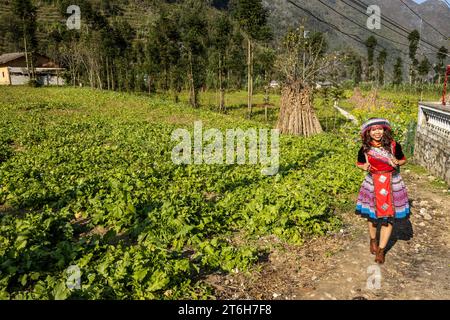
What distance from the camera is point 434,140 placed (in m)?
10.4

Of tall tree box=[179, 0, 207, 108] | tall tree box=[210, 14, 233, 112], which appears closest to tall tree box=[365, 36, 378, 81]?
tall tree box=[210, 14, 233, 112]

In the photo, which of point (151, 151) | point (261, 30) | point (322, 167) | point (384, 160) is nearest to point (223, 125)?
point (151, 151)

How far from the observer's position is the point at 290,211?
6.88 meters

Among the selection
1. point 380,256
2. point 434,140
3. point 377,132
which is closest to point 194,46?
point 434,140

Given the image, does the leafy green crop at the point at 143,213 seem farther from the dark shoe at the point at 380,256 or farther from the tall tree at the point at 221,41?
the tall tree at the point at 221,41

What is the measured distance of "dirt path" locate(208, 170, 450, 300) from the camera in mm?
4938

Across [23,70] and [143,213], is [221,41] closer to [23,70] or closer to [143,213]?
[143,213]

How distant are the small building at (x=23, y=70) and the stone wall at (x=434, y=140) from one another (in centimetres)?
6177

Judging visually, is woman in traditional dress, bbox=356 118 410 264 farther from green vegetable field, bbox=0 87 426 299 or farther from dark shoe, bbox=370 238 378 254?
green vegetable field, bbox=0 87 426 299

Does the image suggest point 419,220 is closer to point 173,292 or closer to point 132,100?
point 173,292

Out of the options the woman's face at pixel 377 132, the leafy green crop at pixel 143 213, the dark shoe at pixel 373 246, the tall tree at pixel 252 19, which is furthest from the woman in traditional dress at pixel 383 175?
the tall tree at pixel 252 19

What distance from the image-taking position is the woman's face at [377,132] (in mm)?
5361

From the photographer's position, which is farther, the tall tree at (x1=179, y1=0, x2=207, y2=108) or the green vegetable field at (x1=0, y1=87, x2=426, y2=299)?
the tall tree at (x1=179, y1=0, x2=207, y2=108)

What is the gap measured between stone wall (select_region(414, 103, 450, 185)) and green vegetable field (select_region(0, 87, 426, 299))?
2171 mm
